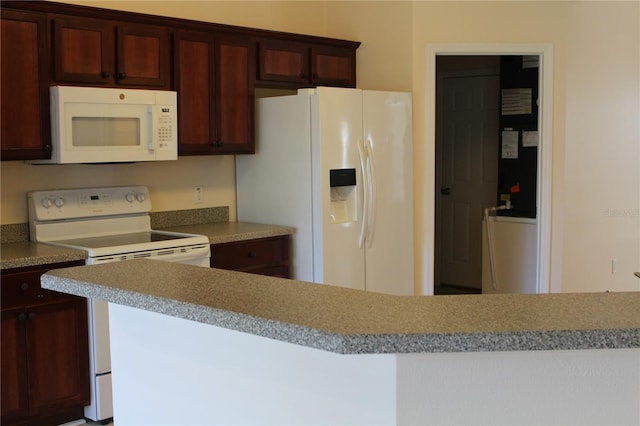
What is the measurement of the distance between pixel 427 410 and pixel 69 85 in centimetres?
296

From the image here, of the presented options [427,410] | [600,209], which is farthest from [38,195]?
[600,209]

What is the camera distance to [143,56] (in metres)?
4.14

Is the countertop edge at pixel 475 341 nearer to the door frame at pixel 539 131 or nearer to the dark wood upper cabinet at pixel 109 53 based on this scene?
the dark wood upper cabinet at pixel 109 53

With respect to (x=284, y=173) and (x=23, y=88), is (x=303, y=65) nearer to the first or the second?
(x=284, y=173)

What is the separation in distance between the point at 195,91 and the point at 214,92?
139 mm

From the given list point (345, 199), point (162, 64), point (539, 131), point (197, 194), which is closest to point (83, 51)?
point (162, 64)

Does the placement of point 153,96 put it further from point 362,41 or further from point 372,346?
point 372,346

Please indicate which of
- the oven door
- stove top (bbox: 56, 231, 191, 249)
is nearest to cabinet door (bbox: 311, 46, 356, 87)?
stove top (bbox: 56, 231, 191, 249)

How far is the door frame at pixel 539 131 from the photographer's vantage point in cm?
513

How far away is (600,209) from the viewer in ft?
20.0

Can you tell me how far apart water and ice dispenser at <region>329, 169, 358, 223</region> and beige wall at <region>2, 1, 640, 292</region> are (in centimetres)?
60

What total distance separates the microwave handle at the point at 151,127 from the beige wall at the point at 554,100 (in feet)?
1.17

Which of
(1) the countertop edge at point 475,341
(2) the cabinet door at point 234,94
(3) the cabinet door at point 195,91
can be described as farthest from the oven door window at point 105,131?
(1) the countertop edge at point 475,341

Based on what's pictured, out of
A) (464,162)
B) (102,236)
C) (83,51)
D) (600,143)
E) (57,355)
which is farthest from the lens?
(464,162)
